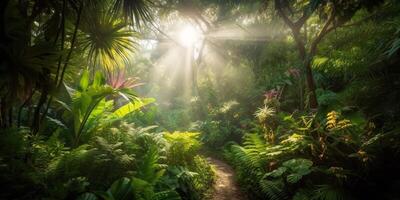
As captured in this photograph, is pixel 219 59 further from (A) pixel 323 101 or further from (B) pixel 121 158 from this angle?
(B) pixel 121 158

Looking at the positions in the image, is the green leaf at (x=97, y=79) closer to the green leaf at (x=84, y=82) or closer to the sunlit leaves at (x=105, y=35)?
the green leaf at (x=84, y=82)

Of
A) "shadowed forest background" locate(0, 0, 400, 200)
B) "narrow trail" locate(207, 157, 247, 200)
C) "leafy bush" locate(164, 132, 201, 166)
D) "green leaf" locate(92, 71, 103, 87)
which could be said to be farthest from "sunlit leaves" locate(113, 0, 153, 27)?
"narrow trail" locate(207, 157, 247, 200)

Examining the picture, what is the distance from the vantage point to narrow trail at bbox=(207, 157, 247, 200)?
5.29 meters

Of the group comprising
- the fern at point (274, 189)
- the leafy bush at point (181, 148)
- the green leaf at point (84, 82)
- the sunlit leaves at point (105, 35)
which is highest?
the sunlit leaves at point (105, 35)

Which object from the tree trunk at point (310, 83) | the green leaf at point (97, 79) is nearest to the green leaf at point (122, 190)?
the green leaf at point (97, 79)

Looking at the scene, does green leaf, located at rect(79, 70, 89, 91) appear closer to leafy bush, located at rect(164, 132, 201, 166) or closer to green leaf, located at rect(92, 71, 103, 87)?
green leaf, located at rect(92, 71, 103, 87)

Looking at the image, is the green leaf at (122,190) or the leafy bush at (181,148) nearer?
the green leaf at (122,190)

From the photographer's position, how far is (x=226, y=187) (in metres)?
5.77

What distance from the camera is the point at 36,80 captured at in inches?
142

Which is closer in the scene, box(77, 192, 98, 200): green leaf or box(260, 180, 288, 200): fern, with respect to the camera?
box(77, 192, 98, 200): green leaf

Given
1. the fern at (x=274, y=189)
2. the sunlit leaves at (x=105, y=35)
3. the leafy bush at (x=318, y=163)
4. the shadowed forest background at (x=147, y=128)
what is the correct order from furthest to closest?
the sunlit leaves at (x=105, y=35), the fern at (x=274, y=189), the leafy bush at (x=318, y=163), the shadowed forest background at (x=147, y=128)

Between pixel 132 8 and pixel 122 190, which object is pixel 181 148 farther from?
pixel 132 8

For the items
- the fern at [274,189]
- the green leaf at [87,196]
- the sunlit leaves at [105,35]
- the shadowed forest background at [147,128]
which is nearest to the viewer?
the green leaf at [87,196]

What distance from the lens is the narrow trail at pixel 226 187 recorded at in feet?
17.3
